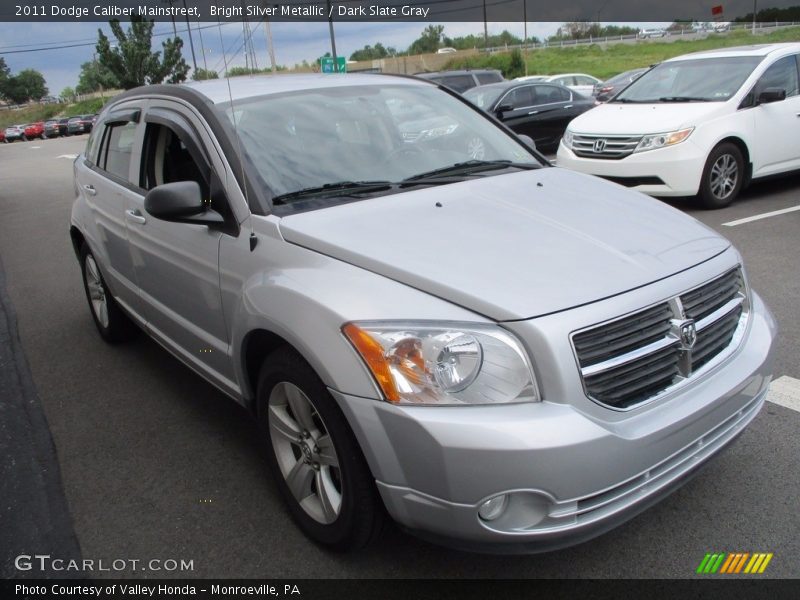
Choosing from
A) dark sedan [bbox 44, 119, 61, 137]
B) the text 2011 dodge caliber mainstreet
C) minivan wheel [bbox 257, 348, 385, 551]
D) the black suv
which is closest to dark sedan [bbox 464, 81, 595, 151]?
the black suv

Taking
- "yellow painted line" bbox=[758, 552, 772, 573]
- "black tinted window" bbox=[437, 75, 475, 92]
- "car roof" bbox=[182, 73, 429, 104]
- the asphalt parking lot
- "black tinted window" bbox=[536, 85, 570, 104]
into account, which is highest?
"black tinted window" bbox=[437, 75, 475, 92]

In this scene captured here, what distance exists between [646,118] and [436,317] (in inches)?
258

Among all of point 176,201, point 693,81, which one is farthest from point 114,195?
point 693,81

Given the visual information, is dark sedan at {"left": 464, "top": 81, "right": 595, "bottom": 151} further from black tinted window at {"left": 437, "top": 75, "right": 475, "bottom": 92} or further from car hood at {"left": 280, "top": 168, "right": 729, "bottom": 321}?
car hood at {"left": 280, "top": 168, "right": 729, "bottom": 321}

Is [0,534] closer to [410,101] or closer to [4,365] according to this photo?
[4,365]

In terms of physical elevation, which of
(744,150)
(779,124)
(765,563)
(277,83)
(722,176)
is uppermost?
(277,83)

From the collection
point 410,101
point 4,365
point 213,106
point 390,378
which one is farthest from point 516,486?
point 4,365

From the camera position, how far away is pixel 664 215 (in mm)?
2871

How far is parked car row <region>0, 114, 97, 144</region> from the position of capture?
47656mm

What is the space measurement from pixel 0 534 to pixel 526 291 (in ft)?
7.81

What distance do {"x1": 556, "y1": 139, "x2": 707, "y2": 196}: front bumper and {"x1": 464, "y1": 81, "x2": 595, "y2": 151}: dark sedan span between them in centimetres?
528

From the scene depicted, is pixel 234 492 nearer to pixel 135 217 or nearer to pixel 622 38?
pixel 135 217

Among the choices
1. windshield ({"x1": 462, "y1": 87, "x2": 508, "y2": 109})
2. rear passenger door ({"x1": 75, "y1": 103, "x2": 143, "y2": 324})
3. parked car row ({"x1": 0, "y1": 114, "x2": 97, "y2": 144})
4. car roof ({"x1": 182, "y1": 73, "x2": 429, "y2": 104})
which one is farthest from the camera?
parked car row ({"x1": 0, "y1": 114, "x2": 97, "y2": 144})

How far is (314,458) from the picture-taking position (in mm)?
2543
